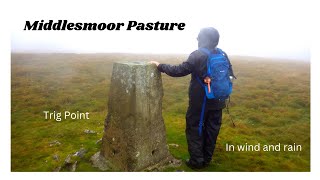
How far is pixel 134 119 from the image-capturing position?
7395mm

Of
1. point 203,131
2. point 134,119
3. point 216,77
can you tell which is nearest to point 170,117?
point 203,131

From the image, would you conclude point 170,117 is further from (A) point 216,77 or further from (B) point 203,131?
(A) point 216,77

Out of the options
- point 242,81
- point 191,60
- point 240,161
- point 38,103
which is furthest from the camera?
point 242,81

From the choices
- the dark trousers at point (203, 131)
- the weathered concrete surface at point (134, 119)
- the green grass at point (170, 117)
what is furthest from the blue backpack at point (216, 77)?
the green grass at point (170, 117)

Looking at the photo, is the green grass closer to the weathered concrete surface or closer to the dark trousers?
the dark trousers

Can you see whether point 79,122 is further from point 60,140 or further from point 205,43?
point 205,43

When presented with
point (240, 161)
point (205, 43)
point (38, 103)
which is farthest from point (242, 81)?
point (205, 43)

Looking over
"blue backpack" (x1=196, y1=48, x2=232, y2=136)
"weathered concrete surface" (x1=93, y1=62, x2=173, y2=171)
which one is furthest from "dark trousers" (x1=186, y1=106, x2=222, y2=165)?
"weathered concrete surface" (x1=93, y1=62, x2=173, y2=171)

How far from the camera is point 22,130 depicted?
38.4 feet

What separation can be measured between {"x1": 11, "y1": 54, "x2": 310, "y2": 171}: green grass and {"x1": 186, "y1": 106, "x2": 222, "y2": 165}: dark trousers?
1.68ft

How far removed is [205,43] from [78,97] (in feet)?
42.5

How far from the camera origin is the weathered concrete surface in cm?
732
